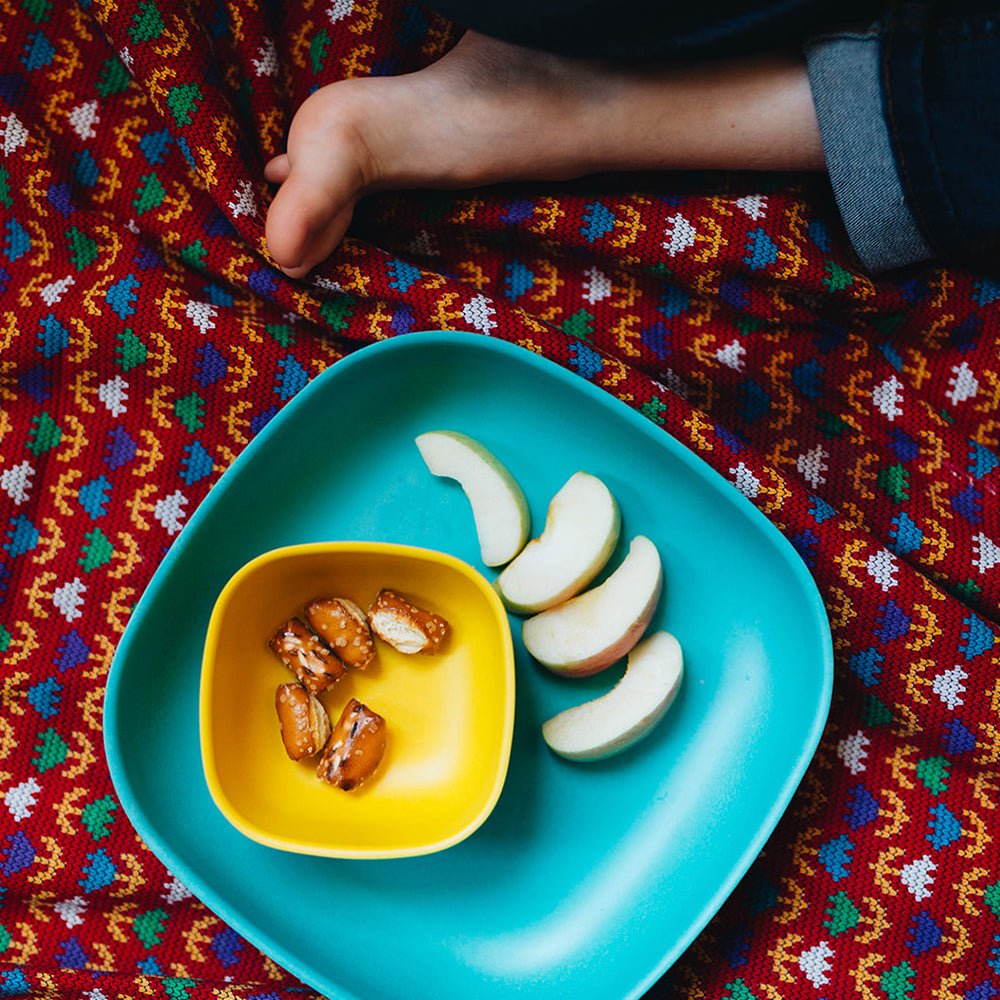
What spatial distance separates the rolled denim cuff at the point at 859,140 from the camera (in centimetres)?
62

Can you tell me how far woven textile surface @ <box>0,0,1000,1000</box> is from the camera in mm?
663

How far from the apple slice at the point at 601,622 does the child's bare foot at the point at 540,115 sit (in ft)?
0.87

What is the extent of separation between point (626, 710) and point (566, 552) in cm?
10

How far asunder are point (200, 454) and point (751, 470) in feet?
1.20

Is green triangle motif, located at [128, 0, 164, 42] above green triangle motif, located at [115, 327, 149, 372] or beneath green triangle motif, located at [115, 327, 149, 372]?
above

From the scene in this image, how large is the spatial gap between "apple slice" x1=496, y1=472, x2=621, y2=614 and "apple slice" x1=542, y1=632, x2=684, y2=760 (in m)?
0.06

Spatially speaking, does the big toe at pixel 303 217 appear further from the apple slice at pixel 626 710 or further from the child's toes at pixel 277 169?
the apple slice at pixel 626 710

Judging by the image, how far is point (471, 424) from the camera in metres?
0.66

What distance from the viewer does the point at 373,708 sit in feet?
2.12

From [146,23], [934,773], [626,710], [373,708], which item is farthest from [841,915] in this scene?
[146,23]

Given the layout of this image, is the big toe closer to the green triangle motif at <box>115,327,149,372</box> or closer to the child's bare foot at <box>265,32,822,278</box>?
the child's bare foot at <box>265,32,822,278</box>

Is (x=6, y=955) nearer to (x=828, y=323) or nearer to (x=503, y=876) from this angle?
(x=503, y=876)

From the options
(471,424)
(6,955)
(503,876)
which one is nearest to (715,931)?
(503,876)

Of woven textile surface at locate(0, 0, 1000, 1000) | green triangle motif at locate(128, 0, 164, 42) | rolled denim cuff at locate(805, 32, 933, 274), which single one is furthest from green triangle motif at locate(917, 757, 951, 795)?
green triangle motif at locate(128, 0, 164, 42)
